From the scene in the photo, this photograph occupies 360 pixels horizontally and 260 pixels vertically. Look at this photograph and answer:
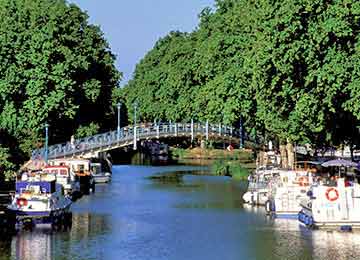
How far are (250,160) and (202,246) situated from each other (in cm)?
7203

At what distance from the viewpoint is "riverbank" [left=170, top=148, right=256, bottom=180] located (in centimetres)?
10016

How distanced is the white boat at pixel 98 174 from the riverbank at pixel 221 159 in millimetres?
11684

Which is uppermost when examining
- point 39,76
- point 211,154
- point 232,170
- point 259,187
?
point 39,76

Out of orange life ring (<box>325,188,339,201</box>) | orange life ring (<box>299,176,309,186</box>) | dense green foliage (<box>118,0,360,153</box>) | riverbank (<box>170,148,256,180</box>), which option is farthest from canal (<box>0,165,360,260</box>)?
riverbank (<box>170,148,256,180</box>)

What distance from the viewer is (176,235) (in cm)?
5516

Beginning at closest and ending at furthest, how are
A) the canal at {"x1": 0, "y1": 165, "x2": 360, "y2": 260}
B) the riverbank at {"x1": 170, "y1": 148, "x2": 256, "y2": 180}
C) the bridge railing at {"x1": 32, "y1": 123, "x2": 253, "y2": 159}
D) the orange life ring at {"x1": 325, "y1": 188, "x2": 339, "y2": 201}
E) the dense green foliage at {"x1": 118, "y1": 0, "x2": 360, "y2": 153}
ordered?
the canal at {"x1": 0, "y1": 165, "x2": 360, "y2": 260}, the orange life ring at {"x1": 325, "y1": 188, "x2": 339, "y2": 201}, the dense green foliage at {"x1": 118, "y1": 0, "x2": 360, "y2": 153}, the bridge railing at {"x1": 32, "y1": 123, "x2": 253, "y2": 159}, the riverbank at {"x1": 170, "y1": 148, "x2": 256, "y2": 180}

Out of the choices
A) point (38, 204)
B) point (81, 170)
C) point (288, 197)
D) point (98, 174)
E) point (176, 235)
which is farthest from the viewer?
point (98, 174)

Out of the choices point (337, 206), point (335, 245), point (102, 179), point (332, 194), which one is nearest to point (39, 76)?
point (102, 179)

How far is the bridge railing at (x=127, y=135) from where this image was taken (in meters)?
89.7

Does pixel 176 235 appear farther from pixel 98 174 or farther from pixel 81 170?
pixel 98 174

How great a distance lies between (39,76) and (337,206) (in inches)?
1381

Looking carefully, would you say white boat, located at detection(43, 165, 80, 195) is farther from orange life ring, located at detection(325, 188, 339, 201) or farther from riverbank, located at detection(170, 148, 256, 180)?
orange life ring, located at detection(325, 188, 339, 201)

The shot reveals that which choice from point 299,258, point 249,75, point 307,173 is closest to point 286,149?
point 249,75

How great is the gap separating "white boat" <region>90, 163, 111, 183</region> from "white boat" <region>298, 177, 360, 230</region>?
127 feet
